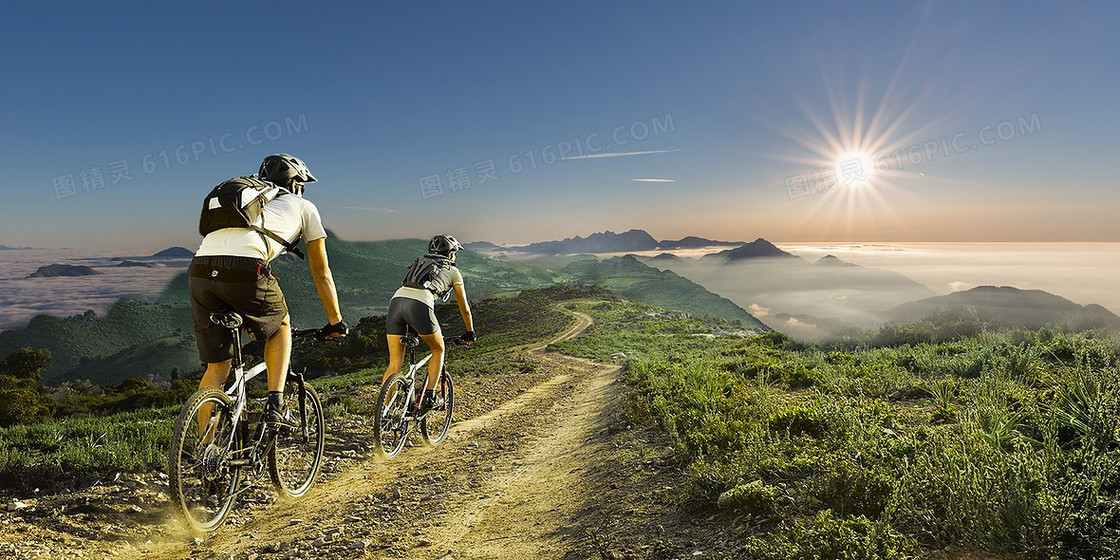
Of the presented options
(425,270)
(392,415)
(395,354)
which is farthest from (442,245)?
(392,415)

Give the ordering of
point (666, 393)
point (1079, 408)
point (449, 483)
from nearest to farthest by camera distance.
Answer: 1. point (1079, 408)
2. point (449, 483)
3. point (666, 393)

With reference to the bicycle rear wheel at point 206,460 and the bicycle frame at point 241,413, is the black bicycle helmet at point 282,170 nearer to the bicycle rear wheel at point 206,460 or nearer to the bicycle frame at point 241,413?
the bicycle frame at point 241,413

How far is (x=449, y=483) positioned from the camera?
666 centimetres

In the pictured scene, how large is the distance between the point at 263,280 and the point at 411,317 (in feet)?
11.4

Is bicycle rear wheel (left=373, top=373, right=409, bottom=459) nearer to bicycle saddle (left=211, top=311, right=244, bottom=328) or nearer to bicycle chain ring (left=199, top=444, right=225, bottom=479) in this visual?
bicycle chain ring (left=199, top=444, right=225, bottom=479)

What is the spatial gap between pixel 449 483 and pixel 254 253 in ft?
12.6

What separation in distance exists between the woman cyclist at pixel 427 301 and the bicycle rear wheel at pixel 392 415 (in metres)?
0.23

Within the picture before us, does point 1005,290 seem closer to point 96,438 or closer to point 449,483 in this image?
point 449,483

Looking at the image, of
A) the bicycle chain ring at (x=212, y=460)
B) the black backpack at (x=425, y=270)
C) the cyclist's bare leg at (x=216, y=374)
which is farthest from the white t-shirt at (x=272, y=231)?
the black backpack at (x=425, y=270)

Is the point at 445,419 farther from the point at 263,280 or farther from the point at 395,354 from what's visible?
the point at 263,280

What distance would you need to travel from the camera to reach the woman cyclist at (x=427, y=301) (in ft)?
26.3

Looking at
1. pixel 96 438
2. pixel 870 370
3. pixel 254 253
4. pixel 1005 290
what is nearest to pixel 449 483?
pixel 254 253

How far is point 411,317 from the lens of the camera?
26.2 feet

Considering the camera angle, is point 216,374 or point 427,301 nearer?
point 216,374
